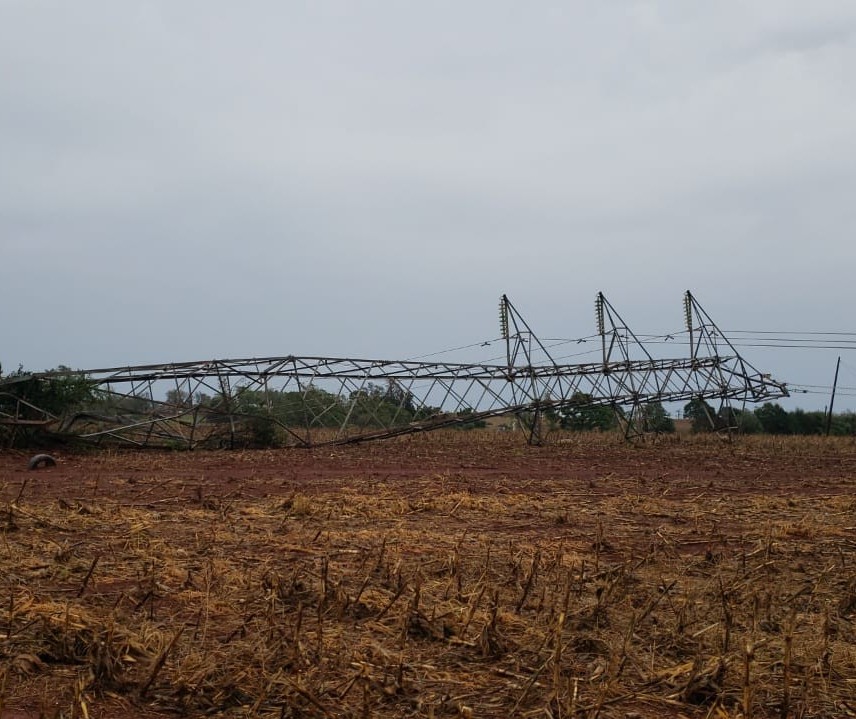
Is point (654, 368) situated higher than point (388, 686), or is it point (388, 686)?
point (654, 368)

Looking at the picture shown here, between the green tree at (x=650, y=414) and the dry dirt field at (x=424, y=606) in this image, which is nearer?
the dry dirt field at (x=424, y=606)

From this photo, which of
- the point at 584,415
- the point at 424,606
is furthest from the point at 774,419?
the point at 424,606

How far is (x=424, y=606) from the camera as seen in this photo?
6.14m

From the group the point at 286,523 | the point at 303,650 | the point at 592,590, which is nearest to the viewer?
the point at 303,650

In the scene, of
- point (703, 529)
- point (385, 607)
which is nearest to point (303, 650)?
point (385, 607)

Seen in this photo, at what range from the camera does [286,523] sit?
10.0m

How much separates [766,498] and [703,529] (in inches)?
150

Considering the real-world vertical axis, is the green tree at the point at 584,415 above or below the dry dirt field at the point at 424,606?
above

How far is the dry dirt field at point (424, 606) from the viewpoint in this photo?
178 inches

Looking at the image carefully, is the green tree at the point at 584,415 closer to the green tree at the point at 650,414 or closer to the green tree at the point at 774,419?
the green tree at the point at 650,414

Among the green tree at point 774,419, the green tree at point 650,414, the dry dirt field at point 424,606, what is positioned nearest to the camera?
the dry dirt field at point 424,606

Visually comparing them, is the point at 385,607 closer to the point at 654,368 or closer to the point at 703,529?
the point at 703,529

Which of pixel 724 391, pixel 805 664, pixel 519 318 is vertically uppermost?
pixel 519 318

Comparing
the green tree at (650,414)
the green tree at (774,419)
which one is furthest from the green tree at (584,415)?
the green tree at (774,419)
